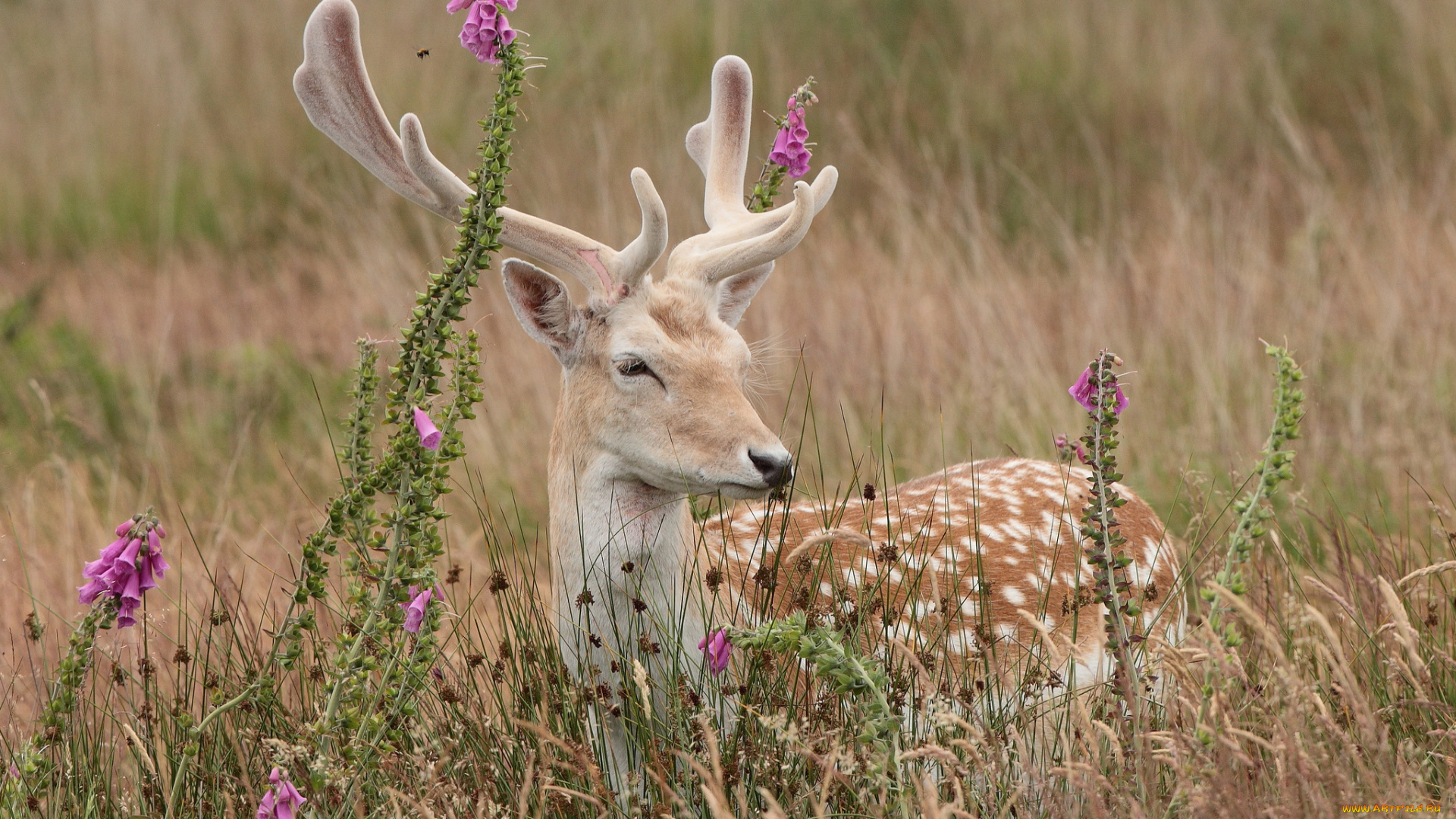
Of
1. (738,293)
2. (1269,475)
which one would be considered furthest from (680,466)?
(1269,475)

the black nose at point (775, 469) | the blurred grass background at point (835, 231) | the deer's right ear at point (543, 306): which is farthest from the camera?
the blurred grass background at point (835, 231)

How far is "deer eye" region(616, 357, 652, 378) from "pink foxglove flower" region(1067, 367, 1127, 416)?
1006 millimetres

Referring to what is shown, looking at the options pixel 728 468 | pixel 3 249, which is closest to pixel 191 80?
pixel 3 249

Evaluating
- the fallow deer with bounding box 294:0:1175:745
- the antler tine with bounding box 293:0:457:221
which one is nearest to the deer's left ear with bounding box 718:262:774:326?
the fallow deer with bounding box 294:0:1175:745

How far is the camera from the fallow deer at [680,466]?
2943 millimetres

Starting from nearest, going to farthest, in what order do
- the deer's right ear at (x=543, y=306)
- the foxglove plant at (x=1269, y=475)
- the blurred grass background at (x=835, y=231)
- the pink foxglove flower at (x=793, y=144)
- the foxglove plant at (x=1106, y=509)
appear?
the foxglove plant at (x=1269, y=475)
the foxglove plant at (x=1106, y=509)
the deer's right ear at (x=543, y=306)
the pink foxglove flower at (x=793, y=144)
the blurred grass background at (x=835, y=231)

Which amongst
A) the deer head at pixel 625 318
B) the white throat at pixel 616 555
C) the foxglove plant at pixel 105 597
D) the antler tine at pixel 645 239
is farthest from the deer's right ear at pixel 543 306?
the foxglove plant at pixel 105 597

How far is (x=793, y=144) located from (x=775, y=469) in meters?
0.97

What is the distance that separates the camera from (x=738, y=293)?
3.66 m

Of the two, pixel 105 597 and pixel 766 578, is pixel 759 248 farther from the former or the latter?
pixel 105 597

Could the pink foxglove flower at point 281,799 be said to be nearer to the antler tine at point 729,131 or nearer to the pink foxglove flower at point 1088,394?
the pink foxglove flower at point 1088,394

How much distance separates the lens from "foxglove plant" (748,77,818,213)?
11.2ft

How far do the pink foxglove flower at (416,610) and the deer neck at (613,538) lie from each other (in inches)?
17.3

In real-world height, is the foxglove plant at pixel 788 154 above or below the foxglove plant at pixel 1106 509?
above
